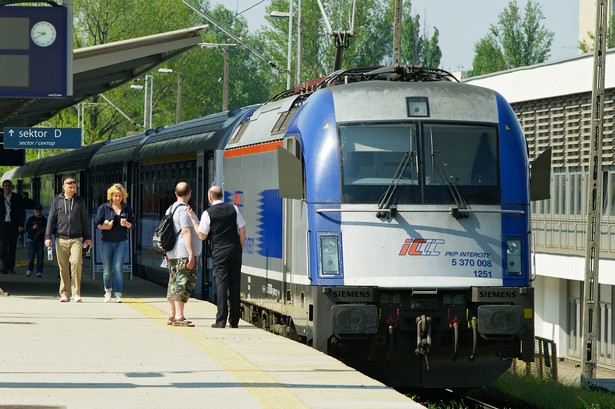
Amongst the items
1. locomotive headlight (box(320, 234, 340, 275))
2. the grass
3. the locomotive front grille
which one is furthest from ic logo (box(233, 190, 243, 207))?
the locomotive front grille

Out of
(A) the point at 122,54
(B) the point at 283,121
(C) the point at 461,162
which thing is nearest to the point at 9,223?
(A) the point at 122,54

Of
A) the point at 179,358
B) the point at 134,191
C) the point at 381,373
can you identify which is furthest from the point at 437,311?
the point at 134,191

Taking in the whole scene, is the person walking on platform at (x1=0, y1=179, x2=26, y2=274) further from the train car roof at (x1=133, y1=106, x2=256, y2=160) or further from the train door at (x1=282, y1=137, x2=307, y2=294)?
the train door at (x1=282, y1=137, x2=307, y2=294)

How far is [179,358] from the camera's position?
43.3 feet

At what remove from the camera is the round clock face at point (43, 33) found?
69.1 feet

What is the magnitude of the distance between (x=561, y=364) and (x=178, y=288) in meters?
21.5

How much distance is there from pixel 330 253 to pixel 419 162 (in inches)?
49.7

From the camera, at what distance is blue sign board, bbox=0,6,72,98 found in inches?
826

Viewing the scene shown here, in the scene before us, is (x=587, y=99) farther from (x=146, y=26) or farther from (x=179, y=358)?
(x=146, y=26)

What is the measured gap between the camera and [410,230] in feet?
45.3

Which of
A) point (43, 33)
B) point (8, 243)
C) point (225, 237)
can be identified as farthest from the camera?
point (8, 243)

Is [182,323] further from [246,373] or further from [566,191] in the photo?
[566,191]

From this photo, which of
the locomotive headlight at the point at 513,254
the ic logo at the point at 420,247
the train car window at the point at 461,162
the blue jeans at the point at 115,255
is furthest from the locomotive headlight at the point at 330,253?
the blue jeans at the point at 115,255

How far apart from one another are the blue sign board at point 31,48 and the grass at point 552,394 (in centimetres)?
806
